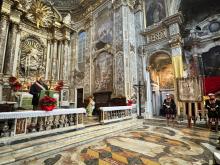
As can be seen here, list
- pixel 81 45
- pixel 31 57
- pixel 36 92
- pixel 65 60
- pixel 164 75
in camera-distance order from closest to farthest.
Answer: pixel 36 92 → pixel 31 57 → pixel 65 60 → pixel 164 75 → pixel 81 45

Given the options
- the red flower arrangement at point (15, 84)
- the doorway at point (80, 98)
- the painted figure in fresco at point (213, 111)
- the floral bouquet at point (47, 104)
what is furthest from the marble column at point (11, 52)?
the painted figure in fresco at point (213, 111)

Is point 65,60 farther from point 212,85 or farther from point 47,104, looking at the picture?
point 212,85

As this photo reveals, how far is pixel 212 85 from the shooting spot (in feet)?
25.1

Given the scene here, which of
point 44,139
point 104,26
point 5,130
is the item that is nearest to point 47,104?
point 44,139

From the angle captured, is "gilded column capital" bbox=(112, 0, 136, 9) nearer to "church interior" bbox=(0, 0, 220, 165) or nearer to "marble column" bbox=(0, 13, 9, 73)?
"church interior" bbox=(0, 0, 220, 165)

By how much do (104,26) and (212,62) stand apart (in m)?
8.53

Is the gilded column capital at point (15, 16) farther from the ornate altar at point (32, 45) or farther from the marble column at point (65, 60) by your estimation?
the marble column at point (65, 60)

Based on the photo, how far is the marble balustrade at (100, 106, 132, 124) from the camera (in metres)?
5.66

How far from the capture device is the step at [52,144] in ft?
9.16

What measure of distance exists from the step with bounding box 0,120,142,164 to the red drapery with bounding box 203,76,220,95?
6.29 m

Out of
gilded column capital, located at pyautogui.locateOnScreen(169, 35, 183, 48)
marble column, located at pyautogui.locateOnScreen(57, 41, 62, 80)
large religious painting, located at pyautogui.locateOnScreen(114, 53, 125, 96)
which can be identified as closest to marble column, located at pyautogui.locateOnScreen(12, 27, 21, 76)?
marble column, located at pyautogui.locateOnScreen(57, 41, 62, 80)

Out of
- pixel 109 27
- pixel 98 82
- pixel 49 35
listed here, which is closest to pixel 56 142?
pixel 98 82

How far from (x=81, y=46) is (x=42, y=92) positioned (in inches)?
360

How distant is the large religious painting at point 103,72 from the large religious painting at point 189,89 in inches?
175
